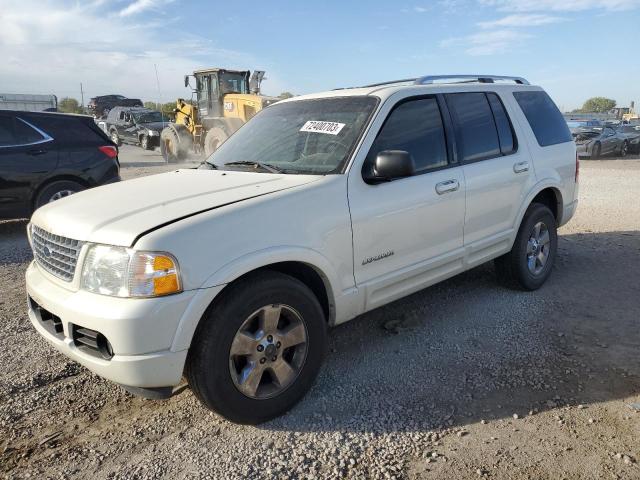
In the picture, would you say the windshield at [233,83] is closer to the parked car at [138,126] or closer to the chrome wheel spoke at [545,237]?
the parked car at [138,126]

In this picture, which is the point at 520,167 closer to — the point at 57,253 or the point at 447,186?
the point at 447,186

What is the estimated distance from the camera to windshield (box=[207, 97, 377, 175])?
10.9 feet

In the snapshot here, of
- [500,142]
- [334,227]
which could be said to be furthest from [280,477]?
[500,142]

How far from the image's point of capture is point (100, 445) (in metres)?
2.68

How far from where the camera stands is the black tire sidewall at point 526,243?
455 cm

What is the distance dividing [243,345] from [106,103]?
1683 inches

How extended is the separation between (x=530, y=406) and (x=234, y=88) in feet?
55.7

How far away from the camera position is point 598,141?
64.0ft

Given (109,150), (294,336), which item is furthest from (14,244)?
(294,336)

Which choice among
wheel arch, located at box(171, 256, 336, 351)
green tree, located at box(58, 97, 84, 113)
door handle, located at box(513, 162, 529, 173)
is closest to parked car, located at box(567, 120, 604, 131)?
door handle, located at box(513, 162, 529, 173)

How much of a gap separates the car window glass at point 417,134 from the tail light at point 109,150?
5593 millimetres

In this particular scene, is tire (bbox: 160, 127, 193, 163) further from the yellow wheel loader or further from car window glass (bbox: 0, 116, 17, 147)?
car window glass (bbox: 0, 116, 17, 147)

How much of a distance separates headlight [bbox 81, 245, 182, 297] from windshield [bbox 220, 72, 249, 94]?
1645 cm

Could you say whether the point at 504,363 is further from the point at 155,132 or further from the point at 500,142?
the point at 155,132
